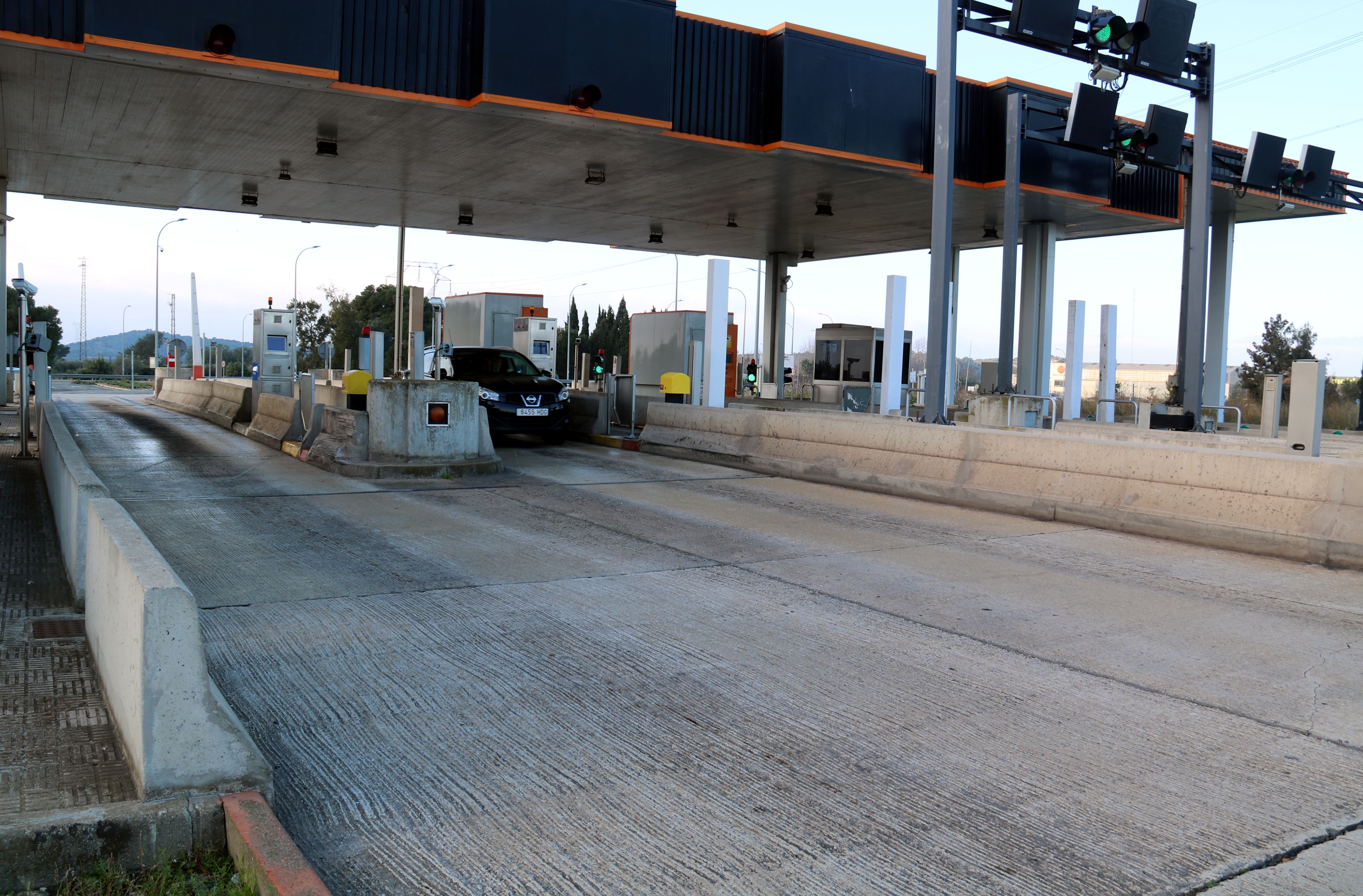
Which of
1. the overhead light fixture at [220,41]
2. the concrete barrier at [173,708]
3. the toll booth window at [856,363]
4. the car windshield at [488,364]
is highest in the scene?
the overhead light fixture at [220,41]

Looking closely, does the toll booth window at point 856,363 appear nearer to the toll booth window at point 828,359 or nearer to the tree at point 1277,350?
the toll booth window at point 828,359

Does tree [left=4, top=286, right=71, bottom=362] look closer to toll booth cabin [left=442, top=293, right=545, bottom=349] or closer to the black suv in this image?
toll booth cabin [left=442, top=293, right=545, bottom=349]

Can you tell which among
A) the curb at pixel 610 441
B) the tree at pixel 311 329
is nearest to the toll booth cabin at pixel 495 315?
→ the curb at pixel 610 441

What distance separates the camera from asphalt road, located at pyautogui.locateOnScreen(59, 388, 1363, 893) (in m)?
3.02

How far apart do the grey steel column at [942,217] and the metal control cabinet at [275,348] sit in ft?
71.4

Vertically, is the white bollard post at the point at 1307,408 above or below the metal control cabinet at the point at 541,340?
below

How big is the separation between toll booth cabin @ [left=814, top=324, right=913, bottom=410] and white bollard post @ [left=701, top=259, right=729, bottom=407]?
16399 millimetres

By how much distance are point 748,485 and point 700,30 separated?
30.0 feet

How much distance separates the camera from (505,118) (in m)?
16.7

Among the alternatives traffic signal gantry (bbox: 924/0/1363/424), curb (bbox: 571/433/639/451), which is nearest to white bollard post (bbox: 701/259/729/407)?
curb (bbox: 571/433/639/451)

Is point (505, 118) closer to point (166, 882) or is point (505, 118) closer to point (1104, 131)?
point (1104, 131)

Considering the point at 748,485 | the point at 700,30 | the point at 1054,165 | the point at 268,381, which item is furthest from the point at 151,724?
the point at 268,381

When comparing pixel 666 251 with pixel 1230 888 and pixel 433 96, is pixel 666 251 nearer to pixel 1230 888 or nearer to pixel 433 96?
pixel 433 96

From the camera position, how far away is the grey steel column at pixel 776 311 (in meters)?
34.4
